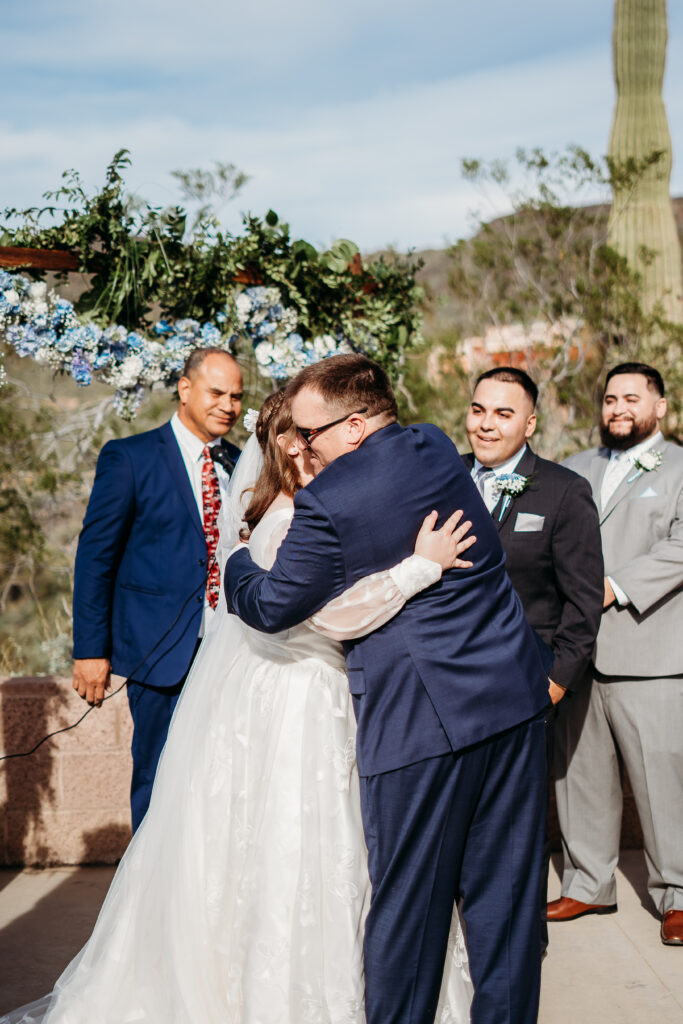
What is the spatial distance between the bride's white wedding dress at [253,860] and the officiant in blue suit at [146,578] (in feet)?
2.40

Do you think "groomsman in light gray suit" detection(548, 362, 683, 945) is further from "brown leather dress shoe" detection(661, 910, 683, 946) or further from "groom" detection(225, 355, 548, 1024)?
"groom" detection(225, 355, 548, 1024)

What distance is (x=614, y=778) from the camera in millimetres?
3859

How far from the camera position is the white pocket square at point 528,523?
3250 mm

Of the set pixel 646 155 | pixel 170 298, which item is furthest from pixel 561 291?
pixel 170 298

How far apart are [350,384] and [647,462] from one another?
1709 mm

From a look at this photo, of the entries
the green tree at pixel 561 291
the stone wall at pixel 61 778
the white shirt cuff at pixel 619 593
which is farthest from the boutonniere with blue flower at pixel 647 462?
the green tree at pixel 561 291

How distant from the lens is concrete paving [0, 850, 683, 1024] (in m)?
3.11

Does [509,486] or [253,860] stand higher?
[509,486]

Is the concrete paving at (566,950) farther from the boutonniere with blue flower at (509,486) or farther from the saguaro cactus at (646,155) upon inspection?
the saguaro cactus at (646,155)

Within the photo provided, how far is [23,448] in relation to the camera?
8.16 meters

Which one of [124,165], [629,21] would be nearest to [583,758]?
[124,165]

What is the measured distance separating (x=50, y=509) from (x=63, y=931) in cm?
490

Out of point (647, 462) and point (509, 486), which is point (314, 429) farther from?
point (647, 462)

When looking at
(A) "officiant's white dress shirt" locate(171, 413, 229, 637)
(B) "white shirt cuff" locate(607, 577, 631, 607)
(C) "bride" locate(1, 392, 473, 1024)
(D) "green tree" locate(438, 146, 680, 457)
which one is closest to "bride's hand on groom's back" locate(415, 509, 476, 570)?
(C) "bride" locate(1, 392, 473, 1024)
